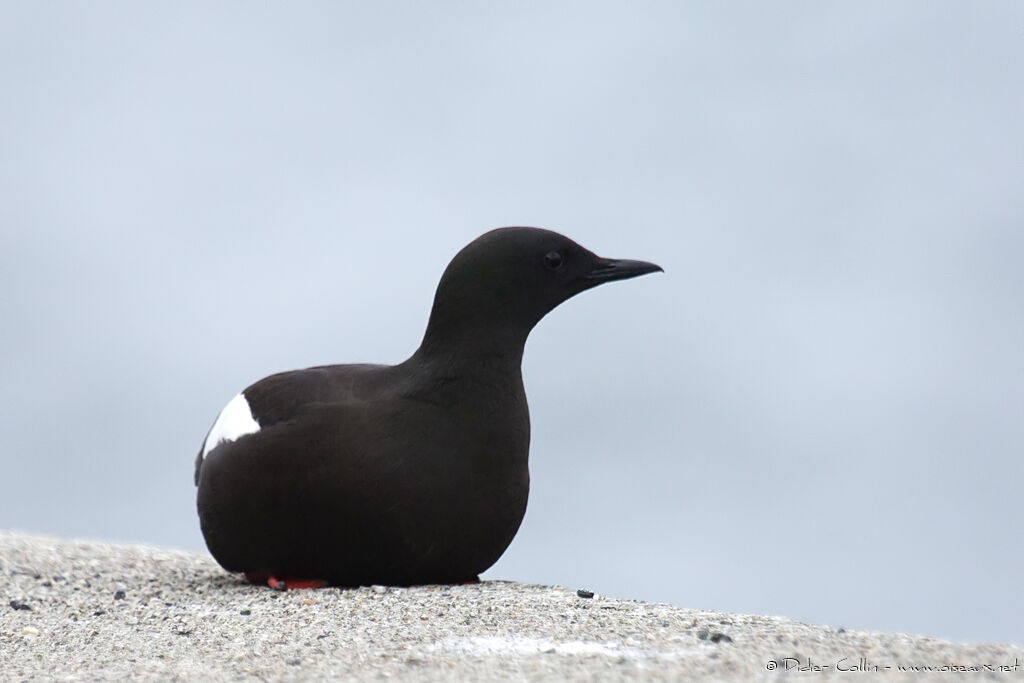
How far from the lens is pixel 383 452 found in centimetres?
657

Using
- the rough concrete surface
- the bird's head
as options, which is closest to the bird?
the bird's head

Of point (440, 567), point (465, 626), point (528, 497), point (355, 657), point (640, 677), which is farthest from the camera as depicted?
point (528, 497)

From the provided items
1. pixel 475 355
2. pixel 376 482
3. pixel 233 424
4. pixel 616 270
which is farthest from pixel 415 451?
pixel 616 270

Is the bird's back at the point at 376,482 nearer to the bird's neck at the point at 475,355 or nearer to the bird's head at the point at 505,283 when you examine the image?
the bird's neck at the point at 475,355

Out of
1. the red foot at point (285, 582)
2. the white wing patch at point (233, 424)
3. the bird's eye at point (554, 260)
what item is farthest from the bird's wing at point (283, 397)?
the bird's eye at point (554, 260)

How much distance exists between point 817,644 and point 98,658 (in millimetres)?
2832

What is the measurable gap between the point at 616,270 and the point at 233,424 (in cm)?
207

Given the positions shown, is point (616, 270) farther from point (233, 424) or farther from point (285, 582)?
point (285, 582)

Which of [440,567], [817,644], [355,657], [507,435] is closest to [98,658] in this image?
[355,657]

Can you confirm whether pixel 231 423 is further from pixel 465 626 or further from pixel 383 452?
pixel 465 626

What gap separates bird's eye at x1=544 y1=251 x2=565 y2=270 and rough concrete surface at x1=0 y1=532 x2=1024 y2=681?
1544 millimetres

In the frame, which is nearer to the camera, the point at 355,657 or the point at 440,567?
the point at 355,657

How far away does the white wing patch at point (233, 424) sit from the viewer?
275 inches

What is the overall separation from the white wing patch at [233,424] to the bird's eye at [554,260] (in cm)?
163
